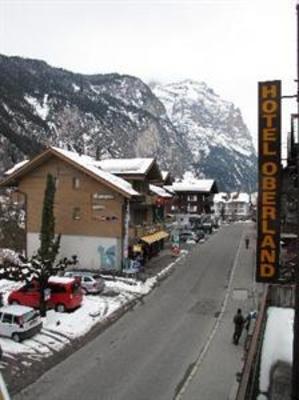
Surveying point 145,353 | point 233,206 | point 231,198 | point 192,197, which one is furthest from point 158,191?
point 231,198

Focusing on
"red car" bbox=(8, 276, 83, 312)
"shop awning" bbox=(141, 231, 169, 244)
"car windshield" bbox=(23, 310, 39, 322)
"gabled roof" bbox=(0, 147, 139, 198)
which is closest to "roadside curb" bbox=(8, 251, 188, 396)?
"car windshield" bbox=(23, 310, 39, 322)

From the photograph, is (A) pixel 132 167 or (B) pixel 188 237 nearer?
(A) pixel 132 167

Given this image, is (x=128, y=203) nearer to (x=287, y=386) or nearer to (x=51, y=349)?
(x=51, y=349)

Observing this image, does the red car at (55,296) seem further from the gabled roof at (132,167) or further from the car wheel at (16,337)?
the gabled roof at (132,167)

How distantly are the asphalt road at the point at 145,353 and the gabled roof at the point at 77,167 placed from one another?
26.0ft

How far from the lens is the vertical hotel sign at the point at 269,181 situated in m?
13.3

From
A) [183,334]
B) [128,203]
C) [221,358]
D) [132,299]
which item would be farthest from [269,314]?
[128,203]

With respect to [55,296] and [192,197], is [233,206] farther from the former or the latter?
[55,296]

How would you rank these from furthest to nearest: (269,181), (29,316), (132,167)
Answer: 1. (132,167)
2. (29,316)
3. (269,181)

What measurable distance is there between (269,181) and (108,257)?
32593 mm

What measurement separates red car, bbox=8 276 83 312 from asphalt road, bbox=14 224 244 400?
277 centimetres

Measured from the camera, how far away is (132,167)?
166ft

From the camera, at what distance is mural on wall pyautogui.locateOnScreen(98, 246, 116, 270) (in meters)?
45.3

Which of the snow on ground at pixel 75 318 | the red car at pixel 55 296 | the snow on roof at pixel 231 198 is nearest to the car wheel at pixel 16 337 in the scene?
the snow on ground at pixel 75 318
